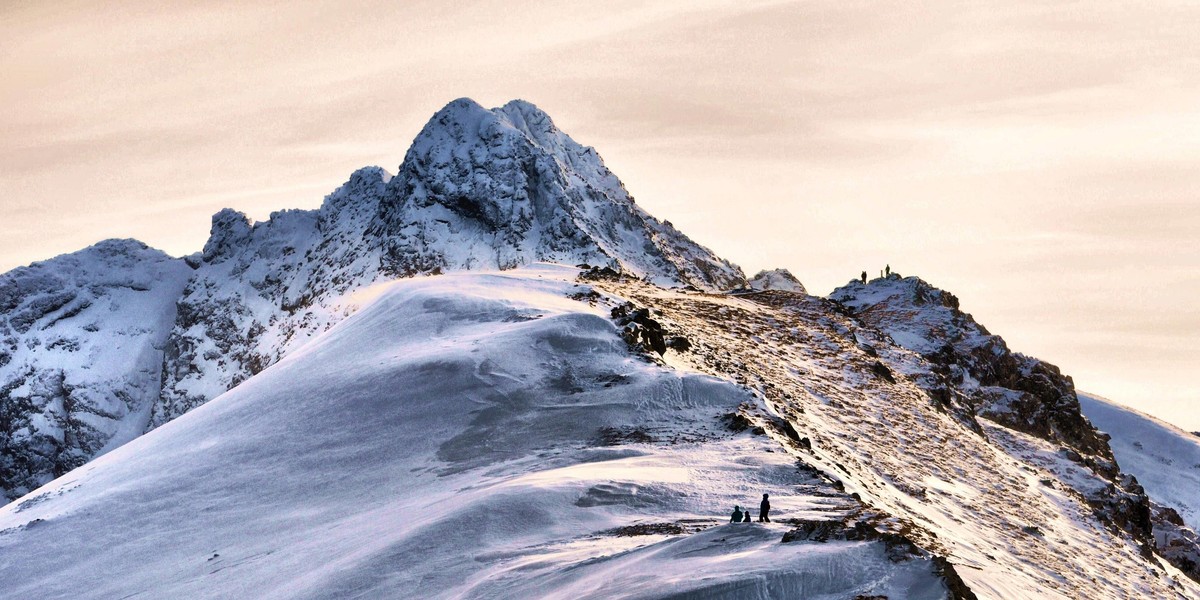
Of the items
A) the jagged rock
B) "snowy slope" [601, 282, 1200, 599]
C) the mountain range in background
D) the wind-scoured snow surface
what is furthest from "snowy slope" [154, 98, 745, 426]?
the wind-scoured snow surface

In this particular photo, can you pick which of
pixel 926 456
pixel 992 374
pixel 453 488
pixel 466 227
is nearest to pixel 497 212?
pixel 466 227

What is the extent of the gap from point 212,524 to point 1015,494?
2932cm

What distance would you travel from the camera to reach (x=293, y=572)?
43.6 m

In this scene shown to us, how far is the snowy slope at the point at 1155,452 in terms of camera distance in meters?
133

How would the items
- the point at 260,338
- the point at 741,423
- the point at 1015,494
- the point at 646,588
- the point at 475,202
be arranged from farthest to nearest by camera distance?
the point at 260,338 → the point at 475,202 → the point at 1015,494 → the point at 741,423 → the point at 646,588

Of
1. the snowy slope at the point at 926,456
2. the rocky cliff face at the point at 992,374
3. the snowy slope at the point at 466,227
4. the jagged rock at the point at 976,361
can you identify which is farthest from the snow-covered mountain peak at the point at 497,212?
the snowy slope at the point at 926,456

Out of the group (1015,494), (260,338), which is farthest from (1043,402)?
(260,338)

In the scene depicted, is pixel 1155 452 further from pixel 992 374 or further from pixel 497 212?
pixel 497 212

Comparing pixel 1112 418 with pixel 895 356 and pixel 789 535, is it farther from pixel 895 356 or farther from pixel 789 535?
pixel 789 535

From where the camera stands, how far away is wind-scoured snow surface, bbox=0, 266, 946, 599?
3553 cm

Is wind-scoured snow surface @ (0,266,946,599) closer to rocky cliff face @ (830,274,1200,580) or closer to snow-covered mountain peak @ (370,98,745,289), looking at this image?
rocky cliff face @ (830,274,1200,580)

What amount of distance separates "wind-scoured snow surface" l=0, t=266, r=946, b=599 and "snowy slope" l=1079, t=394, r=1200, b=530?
81.9 metres

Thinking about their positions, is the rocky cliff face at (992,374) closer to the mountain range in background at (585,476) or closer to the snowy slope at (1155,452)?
the mountain range in background at (585,476)

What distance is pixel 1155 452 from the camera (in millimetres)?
144000
